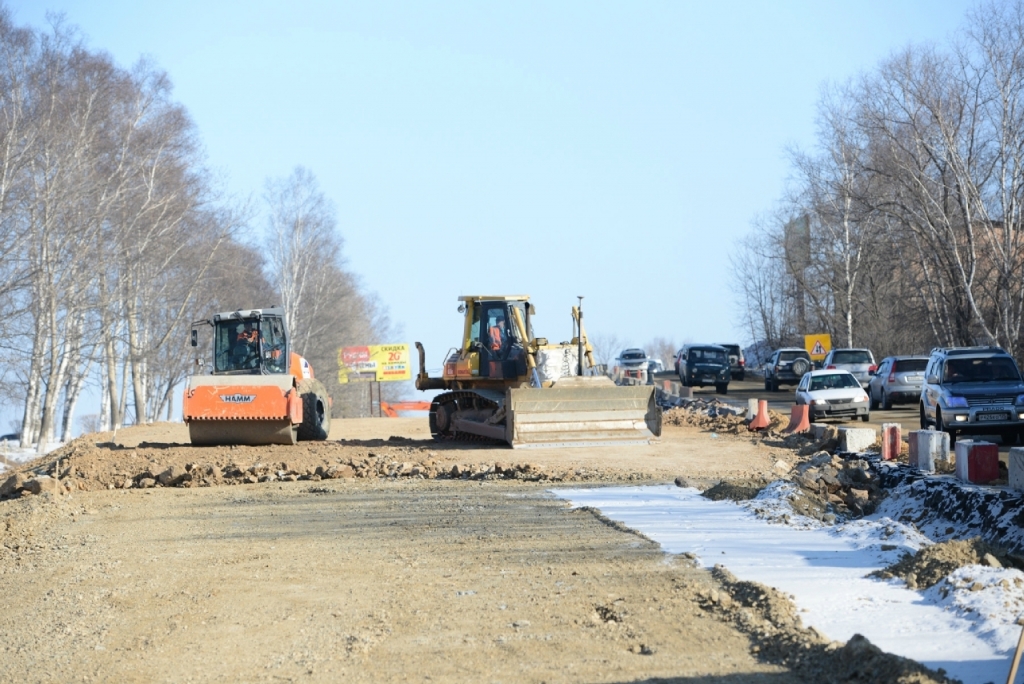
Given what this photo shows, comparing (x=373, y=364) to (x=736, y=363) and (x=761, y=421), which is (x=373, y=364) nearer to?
(x=736, y=363)

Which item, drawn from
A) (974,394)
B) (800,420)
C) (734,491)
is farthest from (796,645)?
(800,420)

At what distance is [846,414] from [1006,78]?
12508 millimetres

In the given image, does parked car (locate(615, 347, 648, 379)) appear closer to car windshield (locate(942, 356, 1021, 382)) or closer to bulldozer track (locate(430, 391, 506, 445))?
bulldozer track (locate(430, 391, 506, 445))

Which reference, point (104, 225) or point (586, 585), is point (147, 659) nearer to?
point (586, 585)

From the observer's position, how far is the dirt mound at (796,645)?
6.52 m

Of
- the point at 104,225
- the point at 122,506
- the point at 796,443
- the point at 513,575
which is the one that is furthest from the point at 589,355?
the point at 104,225

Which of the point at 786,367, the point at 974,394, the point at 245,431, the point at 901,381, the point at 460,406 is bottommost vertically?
the point at 245,431

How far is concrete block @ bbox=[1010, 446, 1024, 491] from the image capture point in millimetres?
12344

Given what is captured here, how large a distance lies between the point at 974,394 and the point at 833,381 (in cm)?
908

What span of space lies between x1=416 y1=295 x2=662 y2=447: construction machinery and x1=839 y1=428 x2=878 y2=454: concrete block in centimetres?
406

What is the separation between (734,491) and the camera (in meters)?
14.5

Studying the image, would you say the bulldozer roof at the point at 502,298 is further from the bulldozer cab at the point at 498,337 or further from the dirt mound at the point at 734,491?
the dirt mound at the point at 734,491

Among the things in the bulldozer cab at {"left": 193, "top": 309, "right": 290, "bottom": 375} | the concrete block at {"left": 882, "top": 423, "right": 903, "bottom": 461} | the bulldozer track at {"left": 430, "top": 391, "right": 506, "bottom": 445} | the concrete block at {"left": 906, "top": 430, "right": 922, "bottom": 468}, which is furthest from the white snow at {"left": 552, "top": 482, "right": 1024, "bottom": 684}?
the bulldozer cab at {"left": 193, "top": 309, "right": 290, "bottom": 375}

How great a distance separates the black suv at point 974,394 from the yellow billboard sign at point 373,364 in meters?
51.4
